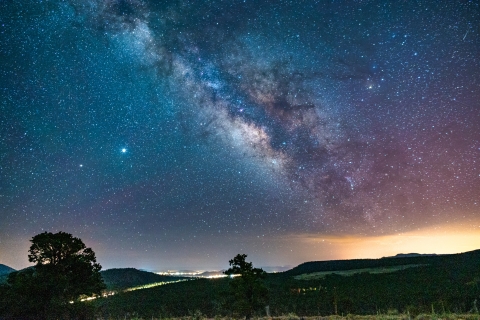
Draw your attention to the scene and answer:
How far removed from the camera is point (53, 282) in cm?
3114

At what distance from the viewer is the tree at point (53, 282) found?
1225 inches

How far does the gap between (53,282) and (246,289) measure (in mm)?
17775

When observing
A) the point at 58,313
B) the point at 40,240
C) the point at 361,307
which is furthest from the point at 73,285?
the point at 361,307

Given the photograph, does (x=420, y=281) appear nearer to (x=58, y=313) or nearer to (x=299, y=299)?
(x=299, y=299)

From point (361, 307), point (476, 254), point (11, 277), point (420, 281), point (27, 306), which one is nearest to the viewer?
point (27, 306)

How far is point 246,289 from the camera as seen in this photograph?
31.2 meters

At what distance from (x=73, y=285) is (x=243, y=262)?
1666 cm

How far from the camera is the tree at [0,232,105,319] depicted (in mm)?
31109

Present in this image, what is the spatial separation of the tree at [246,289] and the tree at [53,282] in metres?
14.3

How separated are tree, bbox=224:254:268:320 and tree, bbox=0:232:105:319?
46.8 feet

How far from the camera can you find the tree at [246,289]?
30.2 meters

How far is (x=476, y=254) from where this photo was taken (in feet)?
472

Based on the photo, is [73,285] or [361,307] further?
[361,307]

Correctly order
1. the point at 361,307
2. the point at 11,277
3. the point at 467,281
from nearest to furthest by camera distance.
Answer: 1. the point at 11,277
2. the point at 361,307
3. the point at 467,281
